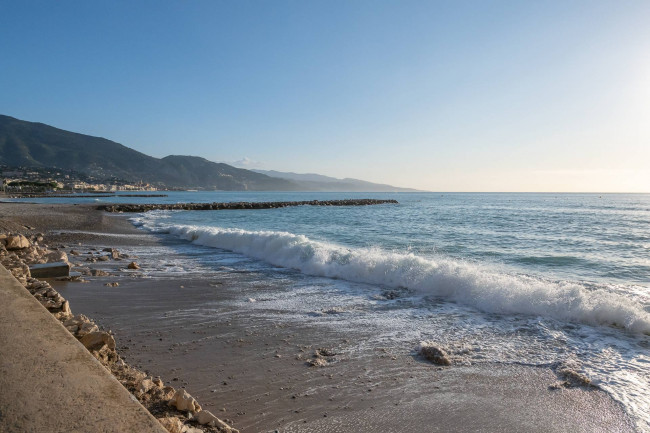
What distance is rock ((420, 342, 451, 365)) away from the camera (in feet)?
16.7

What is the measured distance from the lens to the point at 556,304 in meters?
7.53

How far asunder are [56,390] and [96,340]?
211 centimetres

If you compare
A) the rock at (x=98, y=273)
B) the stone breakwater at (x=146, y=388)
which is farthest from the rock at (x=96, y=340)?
the rock at (x=98, y=273)

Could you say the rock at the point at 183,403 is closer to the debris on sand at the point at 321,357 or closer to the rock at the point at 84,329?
the debris on sand at the point at 321,357

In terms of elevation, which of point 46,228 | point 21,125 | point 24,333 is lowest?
point 46,228

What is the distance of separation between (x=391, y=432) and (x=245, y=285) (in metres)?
6.49

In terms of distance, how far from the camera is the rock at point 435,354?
509 centimetres

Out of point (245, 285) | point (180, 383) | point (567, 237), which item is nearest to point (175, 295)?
point (245, 285)

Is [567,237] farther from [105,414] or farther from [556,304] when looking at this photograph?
[105,414]

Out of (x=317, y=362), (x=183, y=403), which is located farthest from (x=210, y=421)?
(x=317, y=362)

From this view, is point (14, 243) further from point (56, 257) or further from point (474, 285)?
point (474, 285)

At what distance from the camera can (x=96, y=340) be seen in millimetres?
4445

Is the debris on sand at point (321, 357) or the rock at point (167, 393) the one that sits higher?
the rock at point (167, 393)

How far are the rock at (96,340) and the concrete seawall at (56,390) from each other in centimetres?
84
